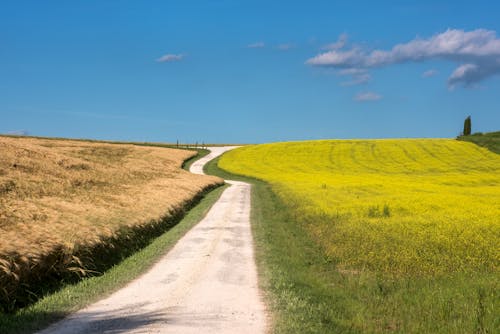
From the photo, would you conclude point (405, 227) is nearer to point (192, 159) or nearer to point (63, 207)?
point (63, 207)

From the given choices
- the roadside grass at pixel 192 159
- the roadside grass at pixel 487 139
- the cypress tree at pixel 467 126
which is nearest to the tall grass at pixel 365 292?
the roadside grass at pixel 192 159

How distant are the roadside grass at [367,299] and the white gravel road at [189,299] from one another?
584mm

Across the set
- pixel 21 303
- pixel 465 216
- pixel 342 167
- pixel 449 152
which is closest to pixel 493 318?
pixel 21 303

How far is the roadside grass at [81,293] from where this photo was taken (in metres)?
10.7

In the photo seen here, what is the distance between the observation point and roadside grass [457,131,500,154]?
97.4 metres

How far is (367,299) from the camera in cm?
1277

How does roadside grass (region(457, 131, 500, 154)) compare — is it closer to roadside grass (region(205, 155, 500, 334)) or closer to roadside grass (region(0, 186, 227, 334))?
roadside grass (region(205, 155, 500, 334))

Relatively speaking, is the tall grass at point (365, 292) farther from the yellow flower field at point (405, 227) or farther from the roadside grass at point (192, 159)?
the roadside grass at point (192, 159)

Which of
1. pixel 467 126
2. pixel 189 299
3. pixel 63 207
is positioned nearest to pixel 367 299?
pixel 189 299

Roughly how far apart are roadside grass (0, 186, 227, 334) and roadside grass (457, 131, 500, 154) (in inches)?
3435

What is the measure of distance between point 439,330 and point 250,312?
380cm

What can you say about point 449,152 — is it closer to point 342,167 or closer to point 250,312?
point 342,167

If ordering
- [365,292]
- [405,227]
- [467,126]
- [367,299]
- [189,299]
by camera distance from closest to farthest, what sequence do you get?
1. [189,299]
2. [367,299]
3. [365,292]
4. [405,227]
5. [467,126]

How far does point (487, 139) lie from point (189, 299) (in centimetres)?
10537
